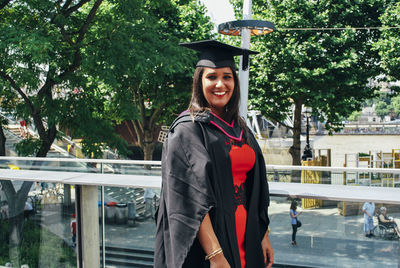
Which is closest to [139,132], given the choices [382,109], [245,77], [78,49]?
[78,49]

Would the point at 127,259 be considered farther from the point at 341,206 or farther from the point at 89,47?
the point at 89,47

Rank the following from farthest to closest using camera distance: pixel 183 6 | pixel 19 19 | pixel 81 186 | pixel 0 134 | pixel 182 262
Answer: pixel 183 6
pixel 0 134
pixel 19 19
pixel 81 186
pixel 182 262

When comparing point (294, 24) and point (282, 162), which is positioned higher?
point (294, 24)

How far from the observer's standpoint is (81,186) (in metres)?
2.87

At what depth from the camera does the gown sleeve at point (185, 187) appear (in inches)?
71.3

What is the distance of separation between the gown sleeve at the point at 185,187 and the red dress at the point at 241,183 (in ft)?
0.70

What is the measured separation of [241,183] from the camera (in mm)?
2053

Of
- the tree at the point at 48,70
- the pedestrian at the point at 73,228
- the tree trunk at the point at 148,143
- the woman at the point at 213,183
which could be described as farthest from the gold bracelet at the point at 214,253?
the tree trunk at the point at 148,143

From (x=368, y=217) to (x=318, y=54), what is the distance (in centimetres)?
1589

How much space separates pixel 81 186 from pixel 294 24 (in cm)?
1615

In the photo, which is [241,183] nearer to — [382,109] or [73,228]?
[73,228]

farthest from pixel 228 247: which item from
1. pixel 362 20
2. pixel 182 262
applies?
pixel 362 20

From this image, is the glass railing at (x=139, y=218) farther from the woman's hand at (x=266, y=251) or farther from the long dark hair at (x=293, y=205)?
the woman's hand at (x=266, y=251)

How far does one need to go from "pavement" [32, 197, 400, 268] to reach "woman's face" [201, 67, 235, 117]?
77 cm
